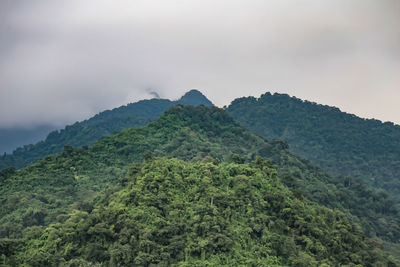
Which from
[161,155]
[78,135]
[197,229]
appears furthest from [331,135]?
[197,229]

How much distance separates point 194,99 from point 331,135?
3837cm

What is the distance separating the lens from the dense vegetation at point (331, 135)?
64188mm

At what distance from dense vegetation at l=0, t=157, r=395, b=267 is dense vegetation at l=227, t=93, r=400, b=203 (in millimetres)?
35745

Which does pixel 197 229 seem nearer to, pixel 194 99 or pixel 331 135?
→ pixel 331 135

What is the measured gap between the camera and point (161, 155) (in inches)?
1718

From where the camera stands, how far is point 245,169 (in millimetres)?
30078

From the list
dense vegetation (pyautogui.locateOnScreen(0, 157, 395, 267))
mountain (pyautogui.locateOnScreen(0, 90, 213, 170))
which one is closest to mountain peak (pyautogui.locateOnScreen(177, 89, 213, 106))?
mountain (pyautogui.locateOnScreen(0, 90, 213, 170))

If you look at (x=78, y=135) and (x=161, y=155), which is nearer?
(x=161, y=155)

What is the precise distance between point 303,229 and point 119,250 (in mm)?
11519

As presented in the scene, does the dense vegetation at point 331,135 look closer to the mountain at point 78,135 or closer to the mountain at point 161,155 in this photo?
the mountain at point 161,155

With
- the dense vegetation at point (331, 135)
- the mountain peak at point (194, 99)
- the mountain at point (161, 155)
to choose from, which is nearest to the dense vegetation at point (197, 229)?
the mountain at point (161, 155)

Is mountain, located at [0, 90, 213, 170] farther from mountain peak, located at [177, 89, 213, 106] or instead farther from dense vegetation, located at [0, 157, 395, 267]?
dense vegetation, located at [0, 157, 395, 267]

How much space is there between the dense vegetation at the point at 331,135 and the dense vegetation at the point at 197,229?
35745mm

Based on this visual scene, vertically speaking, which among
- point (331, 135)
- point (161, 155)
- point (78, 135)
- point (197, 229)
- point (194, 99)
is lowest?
point (197, 229)
